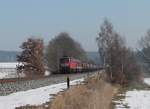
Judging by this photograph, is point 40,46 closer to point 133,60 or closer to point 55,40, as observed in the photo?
point 133,60

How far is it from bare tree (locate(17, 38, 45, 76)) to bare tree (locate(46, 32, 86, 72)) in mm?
31893

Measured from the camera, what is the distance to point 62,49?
437ft

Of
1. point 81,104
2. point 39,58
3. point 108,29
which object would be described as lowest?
point 81,104

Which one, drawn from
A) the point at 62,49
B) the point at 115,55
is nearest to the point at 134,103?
the point at 115,55

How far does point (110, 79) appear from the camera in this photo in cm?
7019

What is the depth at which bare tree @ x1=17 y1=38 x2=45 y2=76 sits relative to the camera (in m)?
84.9

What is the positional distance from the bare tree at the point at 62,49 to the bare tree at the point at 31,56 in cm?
3189

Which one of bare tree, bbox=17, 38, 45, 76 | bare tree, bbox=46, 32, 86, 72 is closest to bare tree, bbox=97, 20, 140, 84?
bare tree, bbox=17, 38, 45, 76

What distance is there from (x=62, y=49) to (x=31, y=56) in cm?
4639

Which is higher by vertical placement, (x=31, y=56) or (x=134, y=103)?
(x=31, y=56)

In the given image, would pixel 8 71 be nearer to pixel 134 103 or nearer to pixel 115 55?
pixel 115 55

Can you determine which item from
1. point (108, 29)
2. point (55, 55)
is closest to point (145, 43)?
point (55, 55)

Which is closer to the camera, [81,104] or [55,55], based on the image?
[81,104]

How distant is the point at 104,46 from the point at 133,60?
14.5 meters
